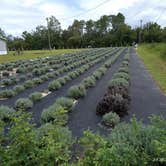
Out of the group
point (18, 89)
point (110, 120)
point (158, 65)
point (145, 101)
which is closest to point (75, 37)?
point (158, 65)

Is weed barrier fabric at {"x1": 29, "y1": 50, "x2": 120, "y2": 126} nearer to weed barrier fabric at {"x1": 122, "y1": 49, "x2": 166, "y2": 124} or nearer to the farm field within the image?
the farm field

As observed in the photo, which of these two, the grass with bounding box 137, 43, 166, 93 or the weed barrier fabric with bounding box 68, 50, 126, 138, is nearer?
the weed barrier fabric with bounding box 68, 50, 126, 138

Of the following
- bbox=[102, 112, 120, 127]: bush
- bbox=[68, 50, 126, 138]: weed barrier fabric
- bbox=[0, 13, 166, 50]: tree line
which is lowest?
bbox=[68, 50, 126, 138]: weed barrier fabric

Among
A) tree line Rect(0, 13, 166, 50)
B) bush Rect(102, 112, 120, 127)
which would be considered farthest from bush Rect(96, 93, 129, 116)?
tree line Rect(0, 13, 166, 50)

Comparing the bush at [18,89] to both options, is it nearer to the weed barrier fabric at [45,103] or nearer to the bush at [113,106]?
the weed barrier fabric at [45,103]

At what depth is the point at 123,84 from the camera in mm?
7445

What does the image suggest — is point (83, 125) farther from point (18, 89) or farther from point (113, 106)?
point (18, 89)

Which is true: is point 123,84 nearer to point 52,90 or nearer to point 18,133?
point 52,90

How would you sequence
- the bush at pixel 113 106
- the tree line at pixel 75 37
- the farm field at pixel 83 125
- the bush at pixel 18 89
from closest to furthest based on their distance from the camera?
the farm field at pixel 83 125
the bush at pixel 113 106
the bush at pixel 18 89
the tree line at pixel 75 37

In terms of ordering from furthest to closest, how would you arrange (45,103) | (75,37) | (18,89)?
(75,37)
(18,89)
(45,103)

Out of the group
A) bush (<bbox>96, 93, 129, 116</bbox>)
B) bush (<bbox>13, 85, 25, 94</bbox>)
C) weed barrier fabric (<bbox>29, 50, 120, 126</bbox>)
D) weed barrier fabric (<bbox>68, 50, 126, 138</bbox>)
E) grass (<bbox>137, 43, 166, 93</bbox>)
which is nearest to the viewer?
weed barrier fabric (<bbox>68, 50, 126, 138</bbox>)

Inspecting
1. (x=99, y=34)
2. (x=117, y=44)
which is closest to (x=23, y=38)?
(x=99, y=34)

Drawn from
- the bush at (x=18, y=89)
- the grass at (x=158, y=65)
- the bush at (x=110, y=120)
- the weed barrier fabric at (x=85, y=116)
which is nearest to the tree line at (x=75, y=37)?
the grass at (x=158, y=65)

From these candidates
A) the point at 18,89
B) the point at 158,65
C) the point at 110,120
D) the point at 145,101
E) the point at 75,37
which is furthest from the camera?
the point at 75,37
